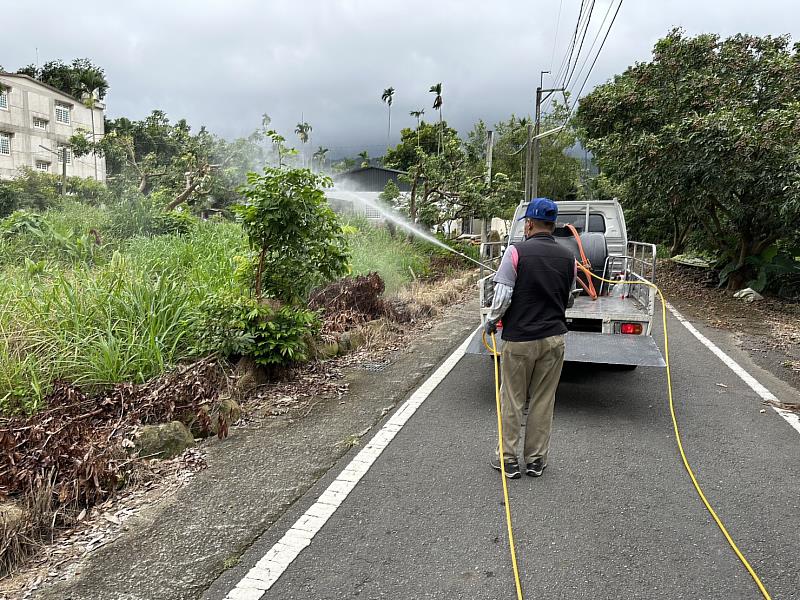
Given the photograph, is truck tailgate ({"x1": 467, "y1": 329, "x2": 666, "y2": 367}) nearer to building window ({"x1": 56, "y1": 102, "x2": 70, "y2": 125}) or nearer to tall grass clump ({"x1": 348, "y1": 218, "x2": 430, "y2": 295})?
tall grass clump ({"x1": 348, "y1": 218, "x2": 430, "y2": 295})

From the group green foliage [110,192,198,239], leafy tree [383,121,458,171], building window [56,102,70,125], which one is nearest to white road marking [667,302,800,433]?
green foliage [110,192,198,239]

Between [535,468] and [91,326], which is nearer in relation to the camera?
[535,468]

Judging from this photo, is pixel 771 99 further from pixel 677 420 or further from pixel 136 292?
pixel 136 292

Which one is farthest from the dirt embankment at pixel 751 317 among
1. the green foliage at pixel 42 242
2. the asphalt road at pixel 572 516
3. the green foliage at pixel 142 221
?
the green foliage at pixel 142 221

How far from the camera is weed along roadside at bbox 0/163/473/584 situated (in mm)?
3721

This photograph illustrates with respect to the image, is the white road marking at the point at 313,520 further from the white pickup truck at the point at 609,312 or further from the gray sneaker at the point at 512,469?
the white pickup truck at the point at 609,312

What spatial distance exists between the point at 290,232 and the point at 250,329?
1073 mm

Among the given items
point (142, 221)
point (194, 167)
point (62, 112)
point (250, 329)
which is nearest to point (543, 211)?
point (250, 329)

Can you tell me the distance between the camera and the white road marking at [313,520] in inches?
115

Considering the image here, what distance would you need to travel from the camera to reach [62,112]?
4050 cm

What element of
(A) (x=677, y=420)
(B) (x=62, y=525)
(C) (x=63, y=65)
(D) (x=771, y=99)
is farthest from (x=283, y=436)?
(C) (x=63, y=65)

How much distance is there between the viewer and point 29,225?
9195 millimetres

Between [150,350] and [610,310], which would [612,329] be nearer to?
[610,310]

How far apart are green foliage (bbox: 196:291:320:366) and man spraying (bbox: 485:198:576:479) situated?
2463 mm
